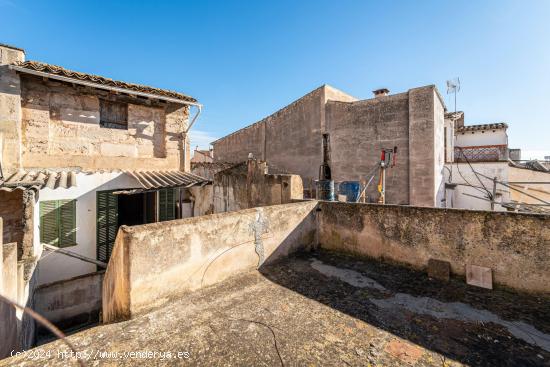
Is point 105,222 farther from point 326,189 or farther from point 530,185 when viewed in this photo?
point 530,185

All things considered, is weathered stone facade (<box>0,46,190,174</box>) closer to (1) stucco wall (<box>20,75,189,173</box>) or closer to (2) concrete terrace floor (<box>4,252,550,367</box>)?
(1) stucco wall (<box>20,75,189,173</box>)

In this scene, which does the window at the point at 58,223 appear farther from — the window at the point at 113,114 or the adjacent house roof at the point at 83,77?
the adjacent house roof at the point at 83,77

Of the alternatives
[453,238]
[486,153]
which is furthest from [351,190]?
[486,153]

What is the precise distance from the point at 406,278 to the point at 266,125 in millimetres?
13548

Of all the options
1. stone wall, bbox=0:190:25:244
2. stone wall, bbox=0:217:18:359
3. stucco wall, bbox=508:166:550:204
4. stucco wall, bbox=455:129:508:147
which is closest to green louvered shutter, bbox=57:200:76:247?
stone wall, bbox=0:190:25:244

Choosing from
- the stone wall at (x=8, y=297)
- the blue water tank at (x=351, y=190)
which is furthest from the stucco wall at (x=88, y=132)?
the blue water tank at (x=351, y=190)

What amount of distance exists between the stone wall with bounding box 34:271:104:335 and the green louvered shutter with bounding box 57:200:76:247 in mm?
1074

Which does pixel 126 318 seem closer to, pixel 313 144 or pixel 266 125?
pixel 313 144

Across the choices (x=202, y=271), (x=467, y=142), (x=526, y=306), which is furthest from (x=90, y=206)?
(x=467, y=142)

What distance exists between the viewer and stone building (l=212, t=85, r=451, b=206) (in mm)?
9695

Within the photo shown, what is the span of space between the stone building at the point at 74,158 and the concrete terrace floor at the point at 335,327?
4.28 meters

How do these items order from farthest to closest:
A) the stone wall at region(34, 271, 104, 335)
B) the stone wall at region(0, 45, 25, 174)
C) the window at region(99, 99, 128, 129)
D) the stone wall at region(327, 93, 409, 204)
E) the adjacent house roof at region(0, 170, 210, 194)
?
the stone wall at region(327, 93, 409, 204), the window at region(99, 99, 128, 129), the stone wall at region(0, 45, 25, 174), the stone wall at region(34, 271, 104, 335), the adjacent house roof at region(0, 170, 210, 194)

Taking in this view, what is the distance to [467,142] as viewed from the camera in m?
18.6

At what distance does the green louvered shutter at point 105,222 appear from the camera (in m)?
7.26
